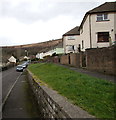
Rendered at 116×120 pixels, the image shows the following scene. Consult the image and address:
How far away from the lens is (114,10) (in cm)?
2339

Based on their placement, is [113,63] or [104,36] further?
[104,36]

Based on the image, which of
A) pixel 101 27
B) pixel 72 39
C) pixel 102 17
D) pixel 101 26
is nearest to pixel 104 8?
pixel 102 17

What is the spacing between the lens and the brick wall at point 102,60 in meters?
10.5

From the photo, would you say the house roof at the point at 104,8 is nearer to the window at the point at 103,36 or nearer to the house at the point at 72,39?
the window at the point at 103,36

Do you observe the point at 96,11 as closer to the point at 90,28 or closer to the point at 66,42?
the point at 90,28

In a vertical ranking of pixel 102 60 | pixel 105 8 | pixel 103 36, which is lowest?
pixel 102 60

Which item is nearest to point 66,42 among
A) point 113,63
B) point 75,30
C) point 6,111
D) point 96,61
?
point 75,30

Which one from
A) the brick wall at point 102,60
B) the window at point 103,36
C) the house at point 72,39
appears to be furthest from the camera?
the house at point 72,39

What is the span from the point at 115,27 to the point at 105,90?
1942cm

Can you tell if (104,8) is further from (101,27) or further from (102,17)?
(101,27)

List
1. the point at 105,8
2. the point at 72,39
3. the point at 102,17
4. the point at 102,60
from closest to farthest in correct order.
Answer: the point at 102,60 → the point at 102,17 → the point at 105,8 → the point at 72,39

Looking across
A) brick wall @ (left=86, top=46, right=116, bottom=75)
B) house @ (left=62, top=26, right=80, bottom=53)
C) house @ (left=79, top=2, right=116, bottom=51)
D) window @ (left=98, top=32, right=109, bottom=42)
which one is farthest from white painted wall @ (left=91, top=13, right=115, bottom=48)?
house @ (left=62, top=26, right=80, bottom=53)

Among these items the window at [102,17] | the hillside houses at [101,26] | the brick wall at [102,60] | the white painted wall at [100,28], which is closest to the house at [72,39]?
the hillside houses at [101,26]

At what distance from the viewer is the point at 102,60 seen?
39.8 ft
